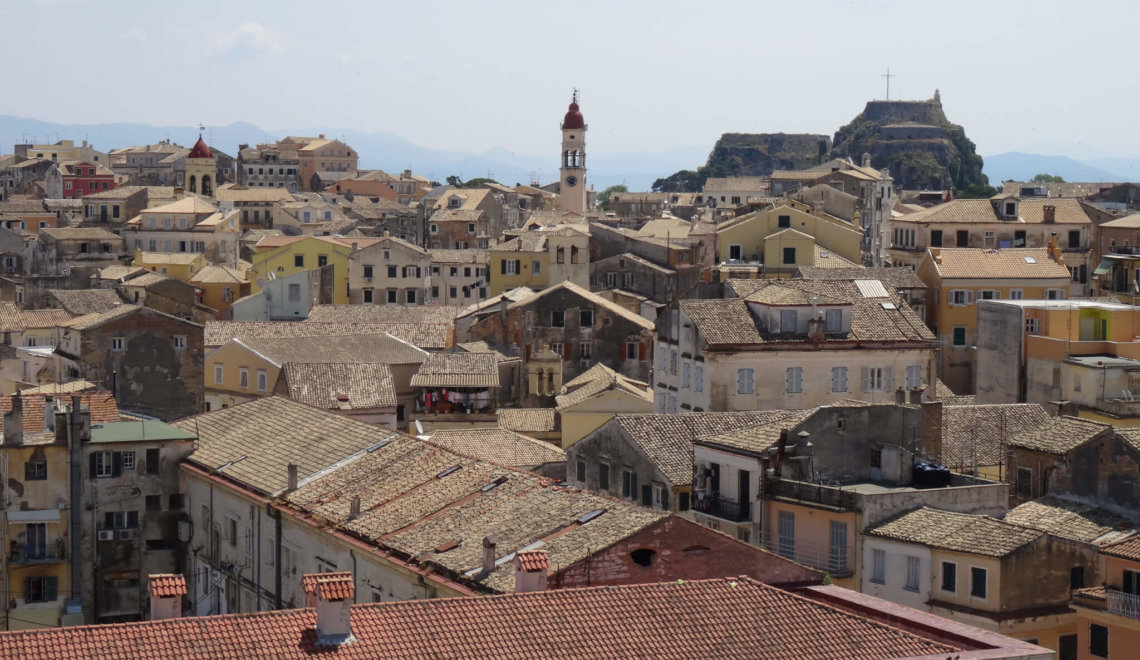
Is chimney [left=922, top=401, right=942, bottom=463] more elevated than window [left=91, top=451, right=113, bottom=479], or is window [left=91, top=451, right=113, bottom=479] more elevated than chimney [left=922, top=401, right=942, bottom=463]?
chimney [left=922, top=401, right=942, bottom=463]

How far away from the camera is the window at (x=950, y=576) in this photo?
37469 mm

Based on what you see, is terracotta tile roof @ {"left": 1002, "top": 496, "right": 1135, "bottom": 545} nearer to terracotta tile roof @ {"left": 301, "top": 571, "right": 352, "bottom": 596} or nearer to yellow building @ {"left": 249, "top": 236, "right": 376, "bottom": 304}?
terracotta tile roof @ {"left": 301, "top": 571, "right": 352, "bottom": 596}

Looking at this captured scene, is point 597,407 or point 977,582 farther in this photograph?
point 597,407

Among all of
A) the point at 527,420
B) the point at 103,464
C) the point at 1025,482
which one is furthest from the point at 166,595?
the point at 527,420

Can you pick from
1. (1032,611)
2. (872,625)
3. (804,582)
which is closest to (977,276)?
(1032,611)

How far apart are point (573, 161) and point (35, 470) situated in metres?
97.3

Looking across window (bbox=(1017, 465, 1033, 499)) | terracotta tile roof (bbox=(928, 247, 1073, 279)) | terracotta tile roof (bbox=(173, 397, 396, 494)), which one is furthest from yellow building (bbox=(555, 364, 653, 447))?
window (bbox=(1017, 465, 1033, 499))

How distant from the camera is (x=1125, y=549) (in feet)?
118

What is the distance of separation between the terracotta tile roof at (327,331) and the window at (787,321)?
24898 millimetres

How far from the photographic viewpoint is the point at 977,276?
75812mm

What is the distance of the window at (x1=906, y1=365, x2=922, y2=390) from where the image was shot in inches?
2216

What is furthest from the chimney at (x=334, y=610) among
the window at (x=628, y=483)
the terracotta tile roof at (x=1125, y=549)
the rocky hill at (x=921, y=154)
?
the rocky hill at (x=921, y=154)

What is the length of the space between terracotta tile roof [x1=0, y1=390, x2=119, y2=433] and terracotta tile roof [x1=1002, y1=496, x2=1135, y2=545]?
23.4 meters

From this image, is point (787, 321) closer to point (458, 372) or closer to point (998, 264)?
point (458, 372)
